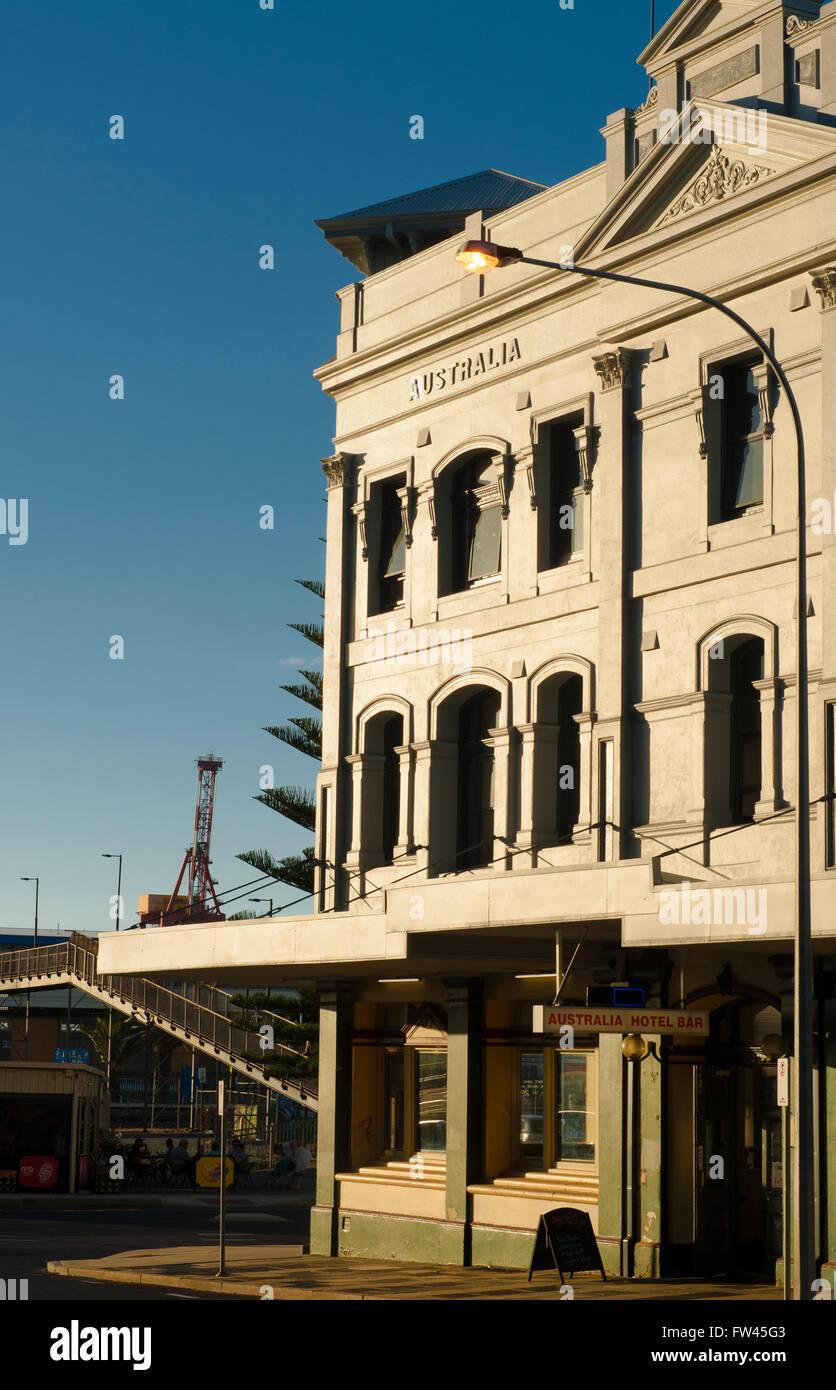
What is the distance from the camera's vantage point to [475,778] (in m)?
25.7

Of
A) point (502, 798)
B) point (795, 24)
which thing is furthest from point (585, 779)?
point (795, 24)

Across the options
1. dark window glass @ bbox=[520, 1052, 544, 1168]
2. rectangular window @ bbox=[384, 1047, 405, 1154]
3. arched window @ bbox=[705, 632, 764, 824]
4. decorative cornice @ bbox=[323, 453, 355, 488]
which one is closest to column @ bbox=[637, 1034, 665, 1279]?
dark window glass @ bbox=[520, 1052, 544, 1168]

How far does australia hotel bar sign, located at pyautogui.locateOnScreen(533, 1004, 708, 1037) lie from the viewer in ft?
61.9

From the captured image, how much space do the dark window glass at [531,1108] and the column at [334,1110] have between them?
Answer: 3.82 metres

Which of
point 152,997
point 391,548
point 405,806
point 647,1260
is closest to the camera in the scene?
point 647,1260

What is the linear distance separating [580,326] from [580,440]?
1.70m

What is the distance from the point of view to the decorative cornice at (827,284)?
65.9 feet

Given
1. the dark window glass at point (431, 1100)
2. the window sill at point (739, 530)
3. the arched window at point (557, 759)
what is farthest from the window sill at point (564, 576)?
the dark window glass at point (431, 1100)

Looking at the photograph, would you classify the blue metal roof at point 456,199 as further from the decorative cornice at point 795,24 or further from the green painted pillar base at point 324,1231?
the green painted pillar base at point 324,1231

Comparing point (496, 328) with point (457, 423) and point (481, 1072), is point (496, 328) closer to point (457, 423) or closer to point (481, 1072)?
point (457, 423)

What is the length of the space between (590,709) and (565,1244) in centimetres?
678

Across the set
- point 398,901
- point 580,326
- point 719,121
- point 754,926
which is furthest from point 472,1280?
point 719,121

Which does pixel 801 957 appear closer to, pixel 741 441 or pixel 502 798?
pixel 741 441
